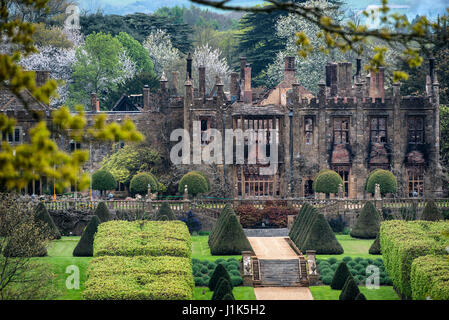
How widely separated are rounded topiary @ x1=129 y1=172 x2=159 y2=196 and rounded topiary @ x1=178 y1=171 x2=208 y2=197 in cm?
186

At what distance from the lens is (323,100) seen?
203 feet

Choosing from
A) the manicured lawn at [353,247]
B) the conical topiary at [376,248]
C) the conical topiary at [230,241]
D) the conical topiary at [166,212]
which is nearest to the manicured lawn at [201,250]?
the conical topiary at [230,241]

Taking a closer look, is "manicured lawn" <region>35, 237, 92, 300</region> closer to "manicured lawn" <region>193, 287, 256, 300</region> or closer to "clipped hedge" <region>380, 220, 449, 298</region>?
"manicured lawn" <region>193, 287, 256, 300</region>

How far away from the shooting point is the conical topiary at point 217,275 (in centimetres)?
3797

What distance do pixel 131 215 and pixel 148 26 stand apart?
51.9 metres

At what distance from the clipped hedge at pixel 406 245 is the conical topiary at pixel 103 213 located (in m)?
18.0

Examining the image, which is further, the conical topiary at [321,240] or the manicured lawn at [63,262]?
the conical topiary at [321,240]

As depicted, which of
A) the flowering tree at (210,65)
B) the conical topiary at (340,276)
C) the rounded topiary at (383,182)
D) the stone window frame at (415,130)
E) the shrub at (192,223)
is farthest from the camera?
the flowering tree at (210,65)

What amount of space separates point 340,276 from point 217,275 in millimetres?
5856

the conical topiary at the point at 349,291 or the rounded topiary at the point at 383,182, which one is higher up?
the rounded topiary at the point at 383,182

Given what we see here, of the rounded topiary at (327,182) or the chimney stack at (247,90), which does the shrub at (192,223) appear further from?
the chimney stack at (247,90)

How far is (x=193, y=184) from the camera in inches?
2277

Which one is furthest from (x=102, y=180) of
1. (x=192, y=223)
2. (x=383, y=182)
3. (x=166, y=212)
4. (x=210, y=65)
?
(x=210, y=65)

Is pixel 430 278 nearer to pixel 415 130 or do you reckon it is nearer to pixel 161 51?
pixel 415 130
